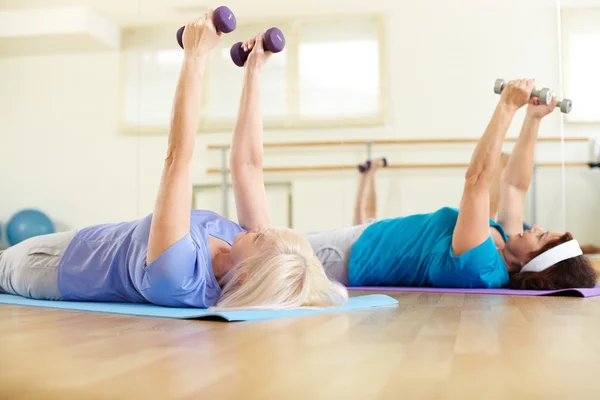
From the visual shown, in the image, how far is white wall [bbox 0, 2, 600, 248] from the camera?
5.33 meters

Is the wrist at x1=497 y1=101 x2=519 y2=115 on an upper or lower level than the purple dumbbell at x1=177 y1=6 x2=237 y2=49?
lower

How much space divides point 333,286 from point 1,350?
3.36 feet

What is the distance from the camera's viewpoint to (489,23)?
545 centimetres

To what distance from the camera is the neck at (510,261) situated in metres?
3.15

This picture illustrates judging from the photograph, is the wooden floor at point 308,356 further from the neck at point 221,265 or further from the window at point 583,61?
the window at point 583,61

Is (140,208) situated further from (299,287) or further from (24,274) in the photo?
(299,287)

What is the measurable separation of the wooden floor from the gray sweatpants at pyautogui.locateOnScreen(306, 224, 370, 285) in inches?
48.5

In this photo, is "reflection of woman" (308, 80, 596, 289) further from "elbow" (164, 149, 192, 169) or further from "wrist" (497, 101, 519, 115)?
"elbow" (164, 149, 192, 169)

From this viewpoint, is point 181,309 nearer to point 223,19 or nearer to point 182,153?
point 182,153

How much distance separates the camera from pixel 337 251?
3379 mm

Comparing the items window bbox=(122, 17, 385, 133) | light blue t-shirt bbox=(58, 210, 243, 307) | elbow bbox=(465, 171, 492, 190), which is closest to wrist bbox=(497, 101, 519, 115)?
elbow bbox=(465, 171, 492, 190)

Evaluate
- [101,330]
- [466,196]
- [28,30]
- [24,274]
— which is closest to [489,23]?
[466,196]

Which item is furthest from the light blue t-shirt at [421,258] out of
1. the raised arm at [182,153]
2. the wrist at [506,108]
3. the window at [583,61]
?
the window at [583,61]

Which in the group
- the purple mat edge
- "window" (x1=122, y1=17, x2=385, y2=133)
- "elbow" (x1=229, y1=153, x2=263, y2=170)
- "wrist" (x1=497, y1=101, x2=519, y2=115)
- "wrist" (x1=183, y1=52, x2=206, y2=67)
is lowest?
the purple mat edge
